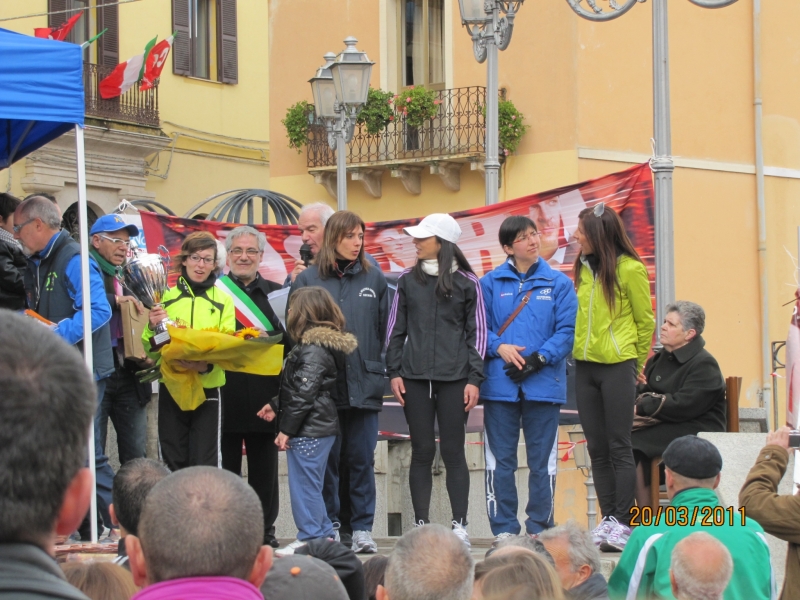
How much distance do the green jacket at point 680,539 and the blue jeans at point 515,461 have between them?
2.02 meters

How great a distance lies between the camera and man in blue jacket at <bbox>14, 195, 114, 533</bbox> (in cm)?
662

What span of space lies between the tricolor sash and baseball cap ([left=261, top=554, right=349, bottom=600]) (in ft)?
13.5

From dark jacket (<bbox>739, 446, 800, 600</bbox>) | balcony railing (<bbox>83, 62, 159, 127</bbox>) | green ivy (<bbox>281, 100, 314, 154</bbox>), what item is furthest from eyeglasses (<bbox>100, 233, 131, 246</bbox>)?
balcony railing (<bbox>83, 62, 159, 127</bbox>)

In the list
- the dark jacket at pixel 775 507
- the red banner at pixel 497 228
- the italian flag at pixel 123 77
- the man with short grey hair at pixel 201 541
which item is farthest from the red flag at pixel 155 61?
the man with short grey hair at pixel 201 541

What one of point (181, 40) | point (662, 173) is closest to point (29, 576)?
point (662, 173)

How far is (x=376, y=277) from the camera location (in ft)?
23.0

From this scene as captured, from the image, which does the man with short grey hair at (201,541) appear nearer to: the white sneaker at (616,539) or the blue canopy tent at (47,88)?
the blue canopy tent at (47,88)

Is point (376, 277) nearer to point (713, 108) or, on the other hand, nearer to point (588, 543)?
point (588, 543)

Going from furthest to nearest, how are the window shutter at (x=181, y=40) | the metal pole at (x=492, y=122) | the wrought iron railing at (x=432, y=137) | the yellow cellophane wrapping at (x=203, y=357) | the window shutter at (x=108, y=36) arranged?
the window shutter at (x=181, y=40), the window shutter at (x=108, y=36), the wrought iron railing at (x=432, y=137), the metal pole at (x=492, y=122), the yellow cellophane wrapping at (x=203, y=357)

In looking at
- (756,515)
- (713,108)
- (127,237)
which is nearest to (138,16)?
(713,108)

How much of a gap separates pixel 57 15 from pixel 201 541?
81.8 ft

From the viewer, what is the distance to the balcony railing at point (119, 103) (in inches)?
999

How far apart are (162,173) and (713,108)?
42.3 ft
